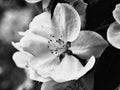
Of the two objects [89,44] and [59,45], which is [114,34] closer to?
[89,44]

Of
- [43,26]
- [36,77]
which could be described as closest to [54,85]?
[36,77]

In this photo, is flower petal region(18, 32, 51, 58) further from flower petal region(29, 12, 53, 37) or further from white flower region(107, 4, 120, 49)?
white flower region(107, 4, 120, 49)

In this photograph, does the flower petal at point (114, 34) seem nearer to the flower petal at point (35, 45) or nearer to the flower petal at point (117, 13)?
the flower petal at point (117, 13)

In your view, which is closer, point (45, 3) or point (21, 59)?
point (45, 3)

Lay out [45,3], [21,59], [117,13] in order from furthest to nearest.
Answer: [21,59], [45,3], [117,13]

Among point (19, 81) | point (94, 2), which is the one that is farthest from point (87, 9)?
point (19, 81)

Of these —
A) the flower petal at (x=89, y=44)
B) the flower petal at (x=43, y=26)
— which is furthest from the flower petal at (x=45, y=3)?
the flower petal at (x=89, y=44)

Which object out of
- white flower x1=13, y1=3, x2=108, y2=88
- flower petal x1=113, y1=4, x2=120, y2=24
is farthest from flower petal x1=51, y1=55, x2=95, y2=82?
flower petal x1=113, y1=4, x2=120, y2=24

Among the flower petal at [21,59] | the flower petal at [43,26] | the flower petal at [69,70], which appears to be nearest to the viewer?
the flower petal at [69,70]
